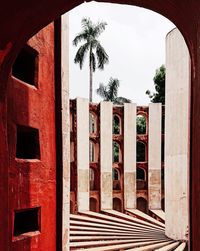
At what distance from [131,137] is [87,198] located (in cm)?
367

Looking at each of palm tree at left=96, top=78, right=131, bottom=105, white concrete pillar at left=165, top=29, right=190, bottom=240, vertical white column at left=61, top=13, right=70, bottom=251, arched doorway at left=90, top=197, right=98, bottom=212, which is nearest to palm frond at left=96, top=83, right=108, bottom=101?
palm tree at left=96, top=78, right=131, bottom=105

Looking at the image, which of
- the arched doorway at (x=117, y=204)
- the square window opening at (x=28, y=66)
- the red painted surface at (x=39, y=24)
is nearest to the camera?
the red painted surface at (x=39, y=24)


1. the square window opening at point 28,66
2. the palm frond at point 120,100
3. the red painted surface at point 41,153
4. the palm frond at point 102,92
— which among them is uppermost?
the palm frond at point 102,92

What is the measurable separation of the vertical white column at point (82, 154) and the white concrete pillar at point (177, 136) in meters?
5.00

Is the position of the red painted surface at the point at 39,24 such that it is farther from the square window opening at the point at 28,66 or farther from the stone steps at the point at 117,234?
the stone steps at the point at 117,234

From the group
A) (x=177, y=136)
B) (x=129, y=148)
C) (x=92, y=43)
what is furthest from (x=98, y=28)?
(x=177, y=136)

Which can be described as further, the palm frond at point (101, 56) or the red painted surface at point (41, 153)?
the palm frond at point (101, 56)

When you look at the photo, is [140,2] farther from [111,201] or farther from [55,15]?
[111,201]

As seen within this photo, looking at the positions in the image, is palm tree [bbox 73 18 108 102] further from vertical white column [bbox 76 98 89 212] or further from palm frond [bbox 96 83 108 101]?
vertical white column [bbox 76 98 89 212]

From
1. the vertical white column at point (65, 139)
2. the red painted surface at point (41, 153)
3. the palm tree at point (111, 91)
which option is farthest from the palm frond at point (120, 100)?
the red painted surface at point (41, 153)

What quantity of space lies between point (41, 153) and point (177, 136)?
20.6 feet

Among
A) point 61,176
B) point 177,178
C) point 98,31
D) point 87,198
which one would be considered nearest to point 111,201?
point 87,198

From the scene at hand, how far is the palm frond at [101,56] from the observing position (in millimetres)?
23828

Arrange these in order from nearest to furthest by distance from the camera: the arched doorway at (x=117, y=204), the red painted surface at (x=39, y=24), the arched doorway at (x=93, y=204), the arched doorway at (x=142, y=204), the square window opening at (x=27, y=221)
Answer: the red painted surface at (x=39, y=24)
the square window opening at (x=27, y=221)
the arched doorway at (x=93, y=204)
the arched doorway at (x=117, y=204)
the arched doorway at (x=142, y=204)
